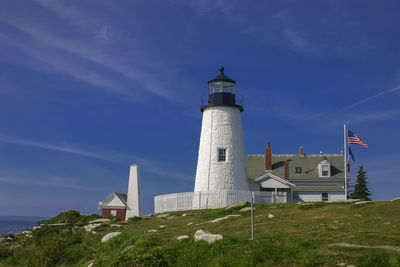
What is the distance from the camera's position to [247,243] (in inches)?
597

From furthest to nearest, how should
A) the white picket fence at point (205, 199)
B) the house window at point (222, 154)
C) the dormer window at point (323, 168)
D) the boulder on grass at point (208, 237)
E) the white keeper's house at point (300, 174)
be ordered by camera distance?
the dormer window at point (323, 168)
the white keeper's house at point (300, 174)
the house window at point (222, 154)
the white picket fence at point (205, 199)
the boulder on grass at point (208, 237)

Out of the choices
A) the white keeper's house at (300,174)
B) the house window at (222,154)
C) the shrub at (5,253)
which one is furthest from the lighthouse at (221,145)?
the shrub at (5,253)

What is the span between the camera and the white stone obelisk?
37.2 m

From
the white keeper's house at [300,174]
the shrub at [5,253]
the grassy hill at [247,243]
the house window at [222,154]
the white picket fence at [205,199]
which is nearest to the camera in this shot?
the grassy hill at [247,243]

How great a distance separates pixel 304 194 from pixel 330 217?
835 inches

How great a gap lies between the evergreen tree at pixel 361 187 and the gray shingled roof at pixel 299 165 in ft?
11.6

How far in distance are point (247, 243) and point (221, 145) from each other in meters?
19.8

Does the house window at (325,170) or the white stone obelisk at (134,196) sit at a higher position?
the house window at (325,170)

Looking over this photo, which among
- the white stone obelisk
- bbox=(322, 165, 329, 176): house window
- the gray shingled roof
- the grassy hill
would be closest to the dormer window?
bbox=(322, 165, 329, 176): house window

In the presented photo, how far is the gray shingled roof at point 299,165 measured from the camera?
4316cm

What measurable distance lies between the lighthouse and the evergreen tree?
16.5 meters

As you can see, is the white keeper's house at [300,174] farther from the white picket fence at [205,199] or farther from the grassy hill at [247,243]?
the grassy hill at [247,243]

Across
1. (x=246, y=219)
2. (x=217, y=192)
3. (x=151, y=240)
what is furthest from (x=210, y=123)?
(x=151, y=240)

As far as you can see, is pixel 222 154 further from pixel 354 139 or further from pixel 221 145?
pixel 354 139
